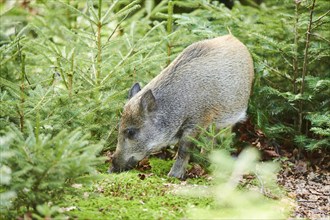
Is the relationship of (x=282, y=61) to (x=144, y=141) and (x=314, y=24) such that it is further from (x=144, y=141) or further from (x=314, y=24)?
(x=144, y=141)

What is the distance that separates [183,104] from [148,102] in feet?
1.52

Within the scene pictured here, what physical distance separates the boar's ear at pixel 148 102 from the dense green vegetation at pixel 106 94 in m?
0.36

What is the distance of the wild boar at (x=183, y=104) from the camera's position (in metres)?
6.10

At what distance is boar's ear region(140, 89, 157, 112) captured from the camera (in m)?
5.94

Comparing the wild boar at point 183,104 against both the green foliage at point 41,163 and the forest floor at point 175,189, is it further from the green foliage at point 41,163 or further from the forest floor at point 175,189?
the green foliage at point 41,163

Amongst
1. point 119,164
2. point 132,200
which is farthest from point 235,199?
point 119,164

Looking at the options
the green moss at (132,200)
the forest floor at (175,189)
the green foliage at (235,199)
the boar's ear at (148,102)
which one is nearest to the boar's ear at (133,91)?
the boar's ear at (148,102)

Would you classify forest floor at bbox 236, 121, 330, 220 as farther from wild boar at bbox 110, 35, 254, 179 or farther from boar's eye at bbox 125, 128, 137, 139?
boar's eye at bbox 125, 128, 137, 139

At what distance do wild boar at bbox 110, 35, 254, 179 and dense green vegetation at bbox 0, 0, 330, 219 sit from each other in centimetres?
27

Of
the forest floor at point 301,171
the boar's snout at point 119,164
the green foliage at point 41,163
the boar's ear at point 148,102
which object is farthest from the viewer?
the boar's snout at point 119,164

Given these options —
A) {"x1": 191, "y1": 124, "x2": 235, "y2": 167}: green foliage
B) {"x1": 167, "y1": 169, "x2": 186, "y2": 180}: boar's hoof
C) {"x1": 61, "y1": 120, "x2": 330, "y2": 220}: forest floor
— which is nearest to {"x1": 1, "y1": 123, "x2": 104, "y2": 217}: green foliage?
{"x1": 61, "y1": 120, "x2": 330, "y2": 220}: forest floor

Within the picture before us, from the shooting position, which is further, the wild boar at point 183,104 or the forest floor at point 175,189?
the wild boar at point 183,104

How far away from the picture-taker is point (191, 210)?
177 inches

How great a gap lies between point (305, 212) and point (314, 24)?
272 centimetres
